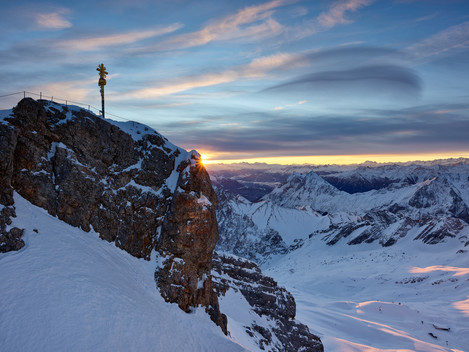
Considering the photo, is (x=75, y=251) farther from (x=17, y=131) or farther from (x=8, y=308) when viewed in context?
(x=17, y=131)

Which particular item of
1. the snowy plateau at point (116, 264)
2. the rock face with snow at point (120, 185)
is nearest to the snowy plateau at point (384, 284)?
the snowy plateau at point (116, 264)

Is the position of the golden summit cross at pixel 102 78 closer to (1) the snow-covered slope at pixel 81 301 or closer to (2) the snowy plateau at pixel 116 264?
(2) the snowy plateau at pixel 116 264

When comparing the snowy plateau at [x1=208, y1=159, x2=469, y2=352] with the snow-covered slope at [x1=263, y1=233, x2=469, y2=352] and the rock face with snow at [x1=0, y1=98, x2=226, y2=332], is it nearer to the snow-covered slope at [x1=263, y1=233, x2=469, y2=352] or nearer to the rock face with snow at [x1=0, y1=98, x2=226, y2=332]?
the snow-covered slope at [x1=263, y1=233, x2=469, y2=352]

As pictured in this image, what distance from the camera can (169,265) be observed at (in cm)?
2439

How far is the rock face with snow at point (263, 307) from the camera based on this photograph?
33.8 m

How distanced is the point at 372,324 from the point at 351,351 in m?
14.3

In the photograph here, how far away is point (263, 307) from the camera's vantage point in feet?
123

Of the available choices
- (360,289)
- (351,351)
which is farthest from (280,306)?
(360,289)

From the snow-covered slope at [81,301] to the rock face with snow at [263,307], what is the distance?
1063cm

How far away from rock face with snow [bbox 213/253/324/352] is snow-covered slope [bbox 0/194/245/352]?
10633 millimetres

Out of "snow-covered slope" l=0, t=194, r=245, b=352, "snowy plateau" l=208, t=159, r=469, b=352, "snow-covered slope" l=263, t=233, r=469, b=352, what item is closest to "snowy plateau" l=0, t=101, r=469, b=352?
"snow-covered slope" l=0, t=194, r=245, b=352

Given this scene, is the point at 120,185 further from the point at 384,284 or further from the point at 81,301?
the point at 384,284

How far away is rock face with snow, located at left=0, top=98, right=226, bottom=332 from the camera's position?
70.6 ft

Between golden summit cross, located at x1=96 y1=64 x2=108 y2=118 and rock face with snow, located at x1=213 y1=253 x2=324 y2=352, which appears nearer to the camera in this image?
golden summit cross, located at x1=96 y1=64 x2=108 y2=118
